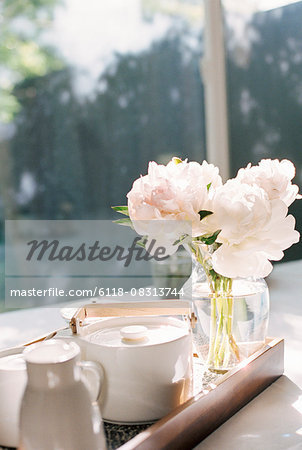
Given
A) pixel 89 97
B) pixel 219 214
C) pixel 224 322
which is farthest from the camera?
pixel 89 97

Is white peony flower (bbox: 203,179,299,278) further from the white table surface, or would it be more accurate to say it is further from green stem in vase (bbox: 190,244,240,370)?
the white table surface

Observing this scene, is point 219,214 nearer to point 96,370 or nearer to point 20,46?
point 96,370

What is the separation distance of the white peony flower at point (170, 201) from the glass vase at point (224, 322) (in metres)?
0.13

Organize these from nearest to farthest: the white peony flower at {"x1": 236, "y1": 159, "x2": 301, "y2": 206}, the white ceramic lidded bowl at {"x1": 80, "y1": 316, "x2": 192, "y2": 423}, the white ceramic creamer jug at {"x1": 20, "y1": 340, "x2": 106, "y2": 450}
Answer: the white ceramic creamer jug at {"x1": 20, "y1": 340, "x2": 106, "y2": 450} → the white ceramic lidded bowl at {"x1": 80, "y1": 316, "x2": 192, "y2": 423} → the white peony flower at {"x1": 236, "y1": 159, "x2": 301, "y2": 206}

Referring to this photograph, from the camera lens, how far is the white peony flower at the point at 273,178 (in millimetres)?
708

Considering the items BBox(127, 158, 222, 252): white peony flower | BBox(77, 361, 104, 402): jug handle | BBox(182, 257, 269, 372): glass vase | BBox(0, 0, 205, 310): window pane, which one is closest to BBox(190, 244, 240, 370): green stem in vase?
BBox(182, 257, 269, 372): glass vase

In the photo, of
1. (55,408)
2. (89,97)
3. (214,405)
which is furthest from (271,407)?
(89,97)

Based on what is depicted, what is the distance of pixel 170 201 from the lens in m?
0.63

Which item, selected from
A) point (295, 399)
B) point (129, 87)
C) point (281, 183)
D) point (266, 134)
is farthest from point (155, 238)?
point (266, 134)

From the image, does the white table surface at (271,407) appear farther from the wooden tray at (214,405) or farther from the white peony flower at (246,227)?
the white peony flower at (246,227)

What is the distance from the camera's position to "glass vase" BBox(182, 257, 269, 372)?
76cm

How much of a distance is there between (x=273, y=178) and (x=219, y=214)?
0.39ft

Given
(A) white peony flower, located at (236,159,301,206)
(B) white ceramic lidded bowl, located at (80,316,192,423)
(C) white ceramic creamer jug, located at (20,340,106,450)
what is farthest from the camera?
(A) white peony flower, located at (236,159,301,206)

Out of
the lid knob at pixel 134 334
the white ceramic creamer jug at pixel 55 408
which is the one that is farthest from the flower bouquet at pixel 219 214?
the white ceramic creamer jug at pixel 55 408
